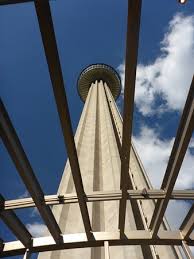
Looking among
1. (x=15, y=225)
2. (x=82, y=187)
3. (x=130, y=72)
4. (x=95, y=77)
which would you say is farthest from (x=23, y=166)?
(x=95, y=77)

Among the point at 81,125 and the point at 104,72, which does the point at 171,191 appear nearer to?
the point at 81,125

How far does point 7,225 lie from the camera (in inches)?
138

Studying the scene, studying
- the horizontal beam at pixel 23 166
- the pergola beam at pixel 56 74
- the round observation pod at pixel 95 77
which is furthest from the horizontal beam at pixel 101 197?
the round observation pod at pixel 95 77

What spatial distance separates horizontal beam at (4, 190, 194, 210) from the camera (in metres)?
3.56

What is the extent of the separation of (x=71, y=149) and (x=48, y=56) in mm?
1056

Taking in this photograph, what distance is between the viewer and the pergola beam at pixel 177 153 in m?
2.76

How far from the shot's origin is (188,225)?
376 cm

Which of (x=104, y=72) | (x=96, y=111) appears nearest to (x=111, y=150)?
(x=96, y=111)

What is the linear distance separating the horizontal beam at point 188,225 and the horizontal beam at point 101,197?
19 centimetres

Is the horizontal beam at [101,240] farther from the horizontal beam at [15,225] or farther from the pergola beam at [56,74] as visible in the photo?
the pergola beam at [56,74]

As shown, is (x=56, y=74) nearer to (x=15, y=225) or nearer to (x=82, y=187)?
(x=82, y=187)

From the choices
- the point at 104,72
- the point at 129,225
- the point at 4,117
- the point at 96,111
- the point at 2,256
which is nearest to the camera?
the point at 4,117

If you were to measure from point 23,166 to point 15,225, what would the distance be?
0.90 meters

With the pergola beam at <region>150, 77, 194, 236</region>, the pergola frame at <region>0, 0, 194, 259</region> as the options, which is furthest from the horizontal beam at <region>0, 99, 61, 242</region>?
the pergola beam at <region>150, 77, 194, 236</region>
